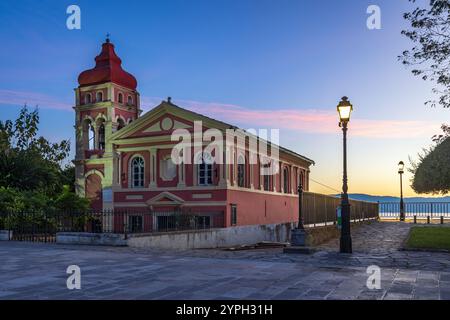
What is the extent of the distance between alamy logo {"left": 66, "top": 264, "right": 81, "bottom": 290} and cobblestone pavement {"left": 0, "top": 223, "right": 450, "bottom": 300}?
3.7 inches

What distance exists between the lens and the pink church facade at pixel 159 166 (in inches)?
986

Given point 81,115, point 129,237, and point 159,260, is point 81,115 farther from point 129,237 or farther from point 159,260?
point 159,260

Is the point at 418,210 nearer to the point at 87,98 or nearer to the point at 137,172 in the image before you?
the point at 137,172

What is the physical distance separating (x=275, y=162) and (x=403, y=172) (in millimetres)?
11987

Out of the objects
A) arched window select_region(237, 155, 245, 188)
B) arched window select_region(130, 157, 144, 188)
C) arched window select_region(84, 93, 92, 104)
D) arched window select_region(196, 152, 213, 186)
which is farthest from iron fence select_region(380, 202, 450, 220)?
arched window select_region(84, 93, 92, 104)

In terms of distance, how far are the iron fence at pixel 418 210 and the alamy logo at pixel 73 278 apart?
31.3 meters

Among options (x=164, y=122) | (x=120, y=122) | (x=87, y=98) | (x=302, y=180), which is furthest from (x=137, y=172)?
(x=302, y=180)

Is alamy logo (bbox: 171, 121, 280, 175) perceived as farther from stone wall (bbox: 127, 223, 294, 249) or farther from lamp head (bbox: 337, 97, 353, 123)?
lamp head (bbox: 337, 97, 353, 123)

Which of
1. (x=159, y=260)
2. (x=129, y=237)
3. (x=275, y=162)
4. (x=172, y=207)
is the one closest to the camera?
(x=159, y=260)

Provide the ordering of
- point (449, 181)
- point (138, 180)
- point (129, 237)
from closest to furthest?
point (129, 237) < point (449, 181) < point (138, 180)

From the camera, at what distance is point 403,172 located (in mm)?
36500
